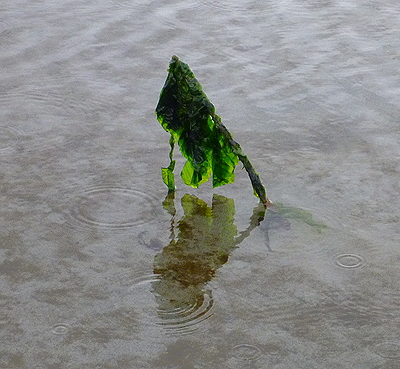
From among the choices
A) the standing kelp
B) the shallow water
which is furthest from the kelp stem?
the shallow water

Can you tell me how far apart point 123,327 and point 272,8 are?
4.14 metres

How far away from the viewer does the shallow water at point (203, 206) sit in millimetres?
2596

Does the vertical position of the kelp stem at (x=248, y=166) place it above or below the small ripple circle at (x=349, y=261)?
above

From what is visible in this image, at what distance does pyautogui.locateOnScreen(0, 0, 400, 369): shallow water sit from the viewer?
2596 mm

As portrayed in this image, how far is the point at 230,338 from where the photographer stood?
2582 mm

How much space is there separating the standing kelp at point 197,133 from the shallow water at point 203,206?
15cm

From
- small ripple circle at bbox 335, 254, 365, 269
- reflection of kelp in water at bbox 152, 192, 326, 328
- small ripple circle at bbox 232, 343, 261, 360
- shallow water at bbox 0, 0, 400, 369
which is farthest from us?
small ripple circle at bbox 335, 254, 365, 269

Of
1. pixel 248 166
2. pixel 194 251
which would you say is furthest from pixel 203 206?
pixel 194 251

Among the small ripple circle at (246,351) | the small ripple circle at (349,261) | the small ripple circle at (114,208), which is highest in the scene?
the small ripple circle at (114,208)

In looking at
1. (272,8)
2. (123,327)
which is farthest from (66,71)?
(123,327)

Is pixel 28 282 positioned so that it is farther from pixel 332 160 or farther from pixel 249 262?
pixel 332 160

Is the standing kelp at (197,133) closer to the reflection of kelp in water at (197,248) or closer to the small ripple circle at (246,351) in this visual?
the reflection of kelp in water at (197,248)

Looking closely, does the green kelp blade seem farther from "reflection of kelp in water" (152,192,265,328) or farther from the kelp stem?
"reflection of kelp in water" (152,192,265,328)

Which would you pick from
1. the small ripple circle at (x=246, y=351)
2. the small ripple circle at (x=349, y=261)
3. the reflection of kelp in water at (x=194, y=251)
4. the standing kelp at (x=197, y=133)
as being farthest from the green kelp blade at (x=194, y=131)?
the small ripple circle at (x=246, y=351)
